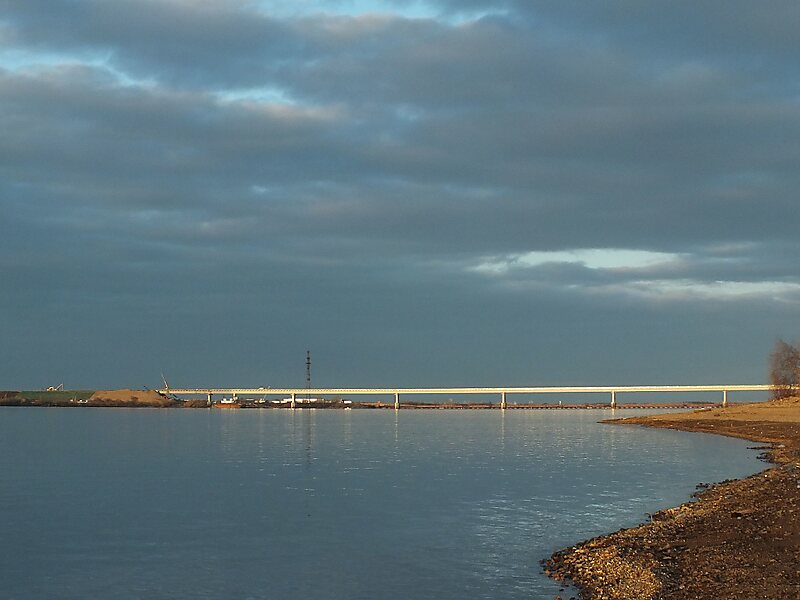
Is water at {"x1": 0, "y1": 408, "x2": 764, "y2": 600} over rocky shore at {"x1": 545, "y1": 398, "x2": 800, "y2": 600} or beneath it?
beneath

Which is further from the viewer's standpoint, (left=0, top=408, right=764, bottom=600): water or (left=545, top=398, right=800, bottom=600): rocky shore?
(left=0, top=408, right=764, bottom=600): water

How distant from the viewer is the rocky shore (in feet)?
90.2

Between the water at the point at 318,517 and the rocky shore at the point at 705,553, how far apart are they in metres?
2.06

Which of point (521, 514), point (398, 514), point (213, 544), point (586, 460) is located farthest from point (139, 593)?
point (586, 460)

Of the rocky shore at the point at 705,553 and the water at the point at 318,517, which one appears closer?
the rocky shore at the point at 705,553

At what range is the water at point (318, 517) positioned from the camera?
32938 millimetres

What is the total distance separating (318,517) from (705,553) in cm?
2298

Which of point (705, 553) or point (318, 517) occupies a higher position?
point (705, 553)

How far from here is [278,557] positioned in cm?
3741

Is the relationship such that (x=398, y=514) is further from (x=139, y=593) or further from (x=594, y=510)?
(x=139, y=593)

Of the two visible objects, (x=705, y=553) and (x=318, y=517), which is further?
(x=318, y=517)

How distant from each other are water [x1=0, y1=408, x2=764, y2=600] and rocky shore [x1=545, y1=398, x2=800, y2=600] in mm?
2064

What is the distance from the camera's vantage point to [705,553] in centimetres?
3303

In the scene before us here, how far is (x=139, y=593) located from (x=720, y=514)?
90.7ft
